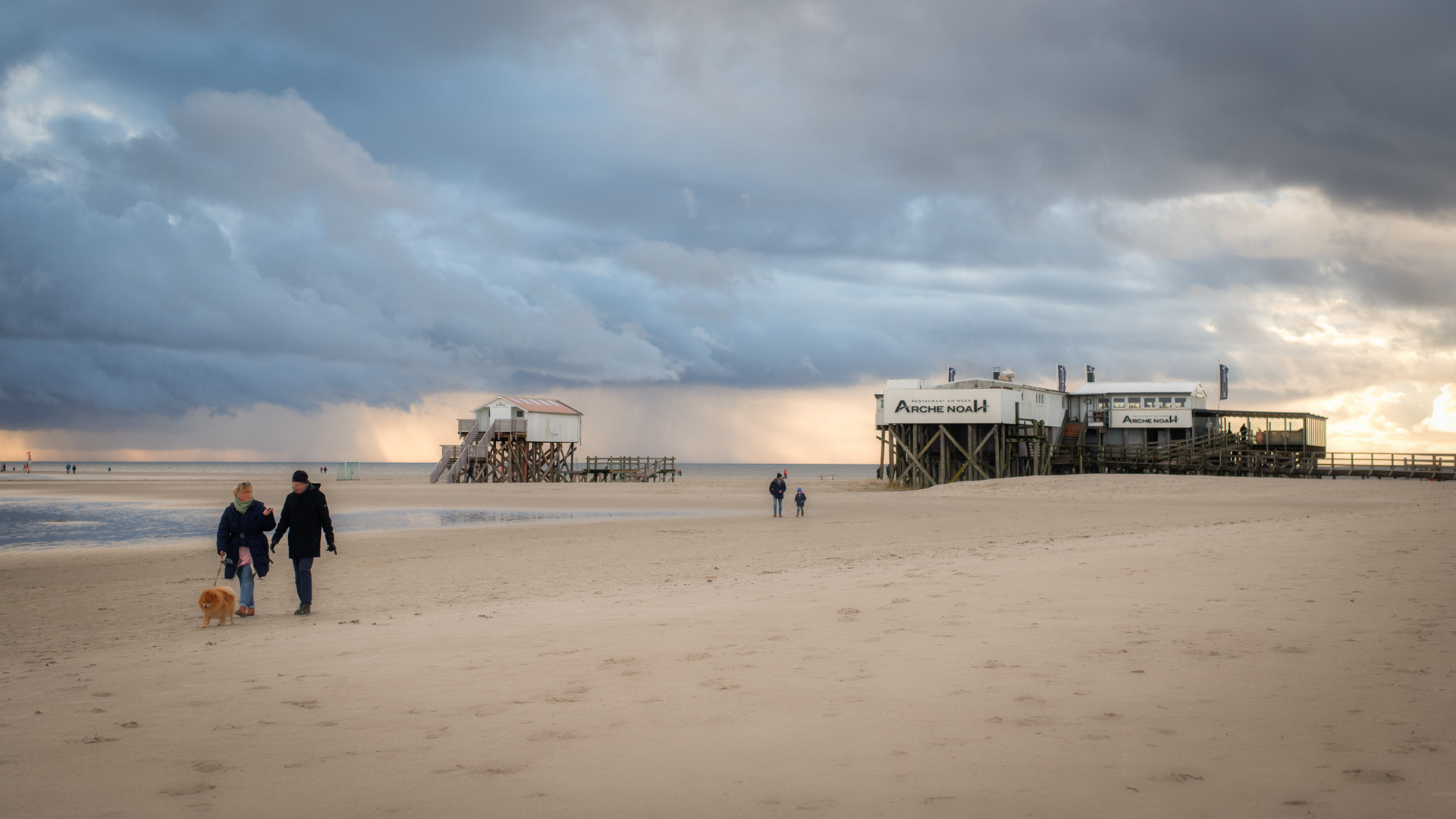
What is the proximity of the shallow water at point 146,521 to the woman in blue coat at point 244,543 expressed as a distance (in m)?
12.4

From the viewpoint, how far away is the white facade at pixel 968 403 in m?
47.7

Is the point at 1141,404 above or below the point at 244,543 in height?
above

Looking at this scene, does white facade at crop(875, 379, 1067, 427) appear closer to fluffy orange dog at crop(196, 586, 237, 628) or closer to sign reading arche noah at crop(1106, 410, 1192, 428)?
sign reading arche noah at crop(1106, 410, 1192, 428)

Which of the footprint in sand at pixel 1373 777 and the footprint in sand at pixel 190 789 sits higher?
the footprint in sand at pixel 1373 777

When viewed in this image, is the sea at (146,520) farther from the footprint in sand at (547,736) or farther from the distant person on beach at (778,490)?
the footprint in sand at (547,736)

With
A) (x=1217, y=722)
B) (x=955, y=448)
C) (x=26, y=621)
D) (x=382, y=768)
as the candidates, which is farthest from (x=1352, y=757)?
(x=955, y=448)

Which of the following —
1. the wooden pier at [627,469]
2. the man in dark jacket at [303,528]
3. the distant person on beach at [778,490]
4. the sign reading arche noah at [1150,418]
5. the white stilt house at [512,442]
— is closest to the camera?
the man in dark jacket at [303,528]

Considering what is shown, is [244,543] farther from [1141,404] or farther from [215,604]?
[1141,404]

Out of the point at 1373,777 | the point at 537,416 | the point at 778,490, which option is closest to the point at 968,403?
the point at 778,490

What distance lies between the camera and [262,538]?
1010cm

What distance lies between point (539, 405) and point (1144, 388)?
39492 mm

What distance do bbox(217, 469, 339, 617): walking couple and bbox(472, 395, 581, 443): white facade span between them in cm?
5112

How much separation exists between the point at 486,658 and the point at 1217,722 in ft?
16.5

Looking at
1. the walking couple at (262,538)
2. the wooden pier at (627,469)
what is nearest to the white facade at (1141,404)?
the wooden pier at (627,469)
